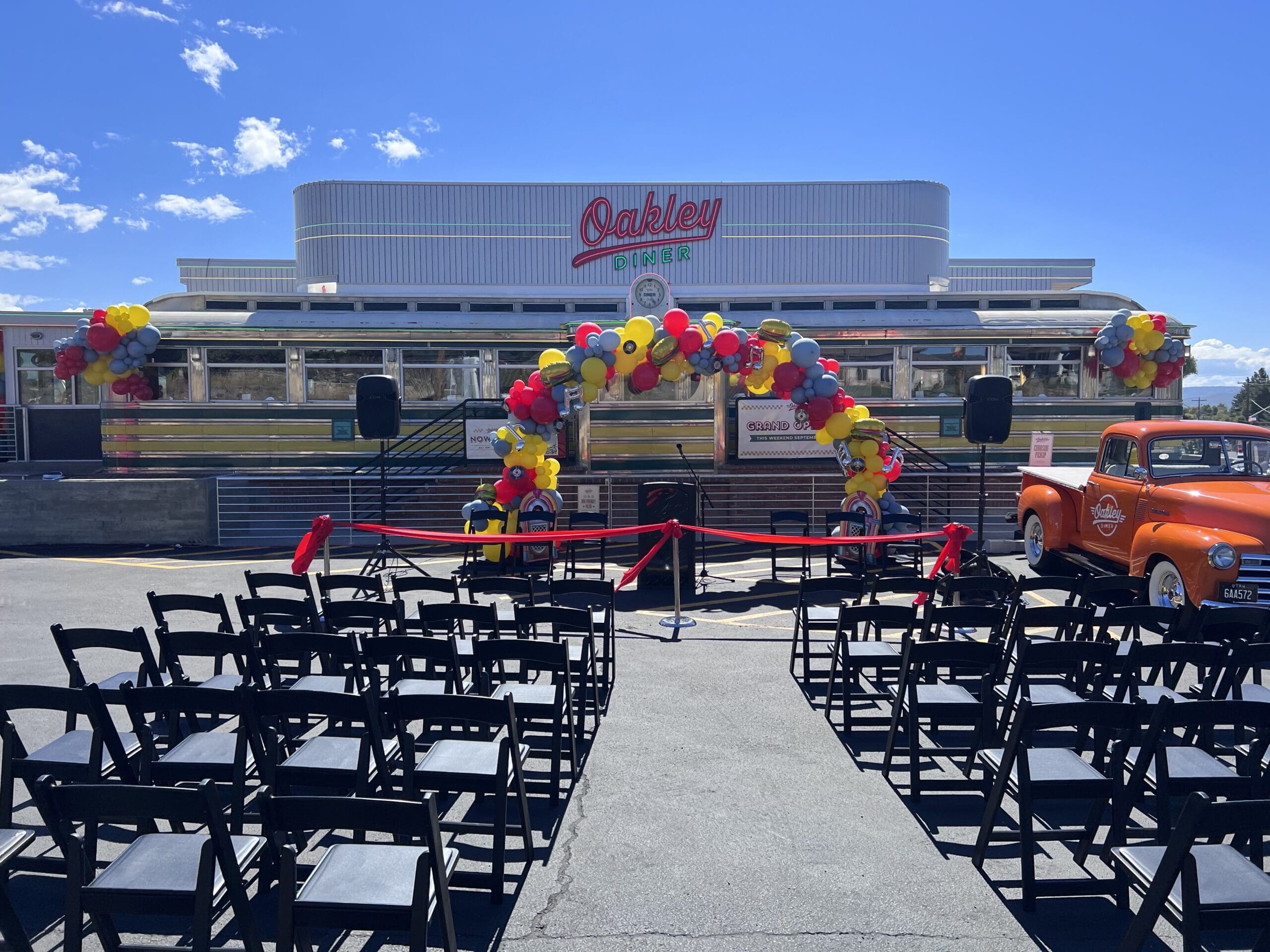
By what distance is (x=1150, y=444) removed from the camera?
30.0ft

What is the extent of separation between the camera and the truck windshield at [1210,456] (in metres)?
8.93

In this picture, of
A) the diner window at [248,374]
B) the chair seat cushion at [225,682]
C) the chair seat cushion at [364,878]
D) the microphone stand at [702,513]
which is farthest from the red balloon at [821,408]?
the chair seat cushion at [364,878]

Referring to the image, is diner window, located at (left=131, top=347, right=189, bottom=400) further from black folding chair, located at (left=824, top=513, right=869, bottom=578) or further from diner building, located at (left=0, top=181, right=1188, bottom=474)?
black folding chair, located at (left=824, top=513, right=869, bottom=578)

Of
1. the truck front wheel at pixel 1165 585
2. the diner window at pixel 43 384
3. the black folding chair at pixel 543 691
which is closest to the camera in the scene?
the black folding chair at pixel 543 691

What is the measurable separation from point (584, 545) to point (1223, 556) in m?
8.66

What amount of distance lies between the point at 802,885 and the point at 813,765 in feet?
4.54

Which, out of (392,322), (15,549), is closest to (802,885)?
Result: (392,322)

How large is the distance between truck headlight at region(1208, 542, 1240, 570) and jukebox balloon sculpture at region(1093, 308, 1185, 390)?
6.84m

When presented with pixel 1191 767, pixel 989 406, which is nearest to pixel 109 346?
pixel 989 406

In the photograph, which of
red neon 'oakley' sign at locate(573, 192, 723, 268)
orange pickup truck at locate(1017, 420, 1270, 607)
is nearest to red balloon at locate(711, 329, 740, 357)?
orange pickup truck at locate(1017, 420, 1270, 607)

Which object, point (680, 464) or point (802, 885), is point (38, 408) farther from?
point (802, 885)

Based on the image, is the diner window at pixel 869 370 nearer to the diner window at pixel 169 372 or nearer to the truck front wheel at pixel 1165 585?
the truck front wheel at pixel 1165 585

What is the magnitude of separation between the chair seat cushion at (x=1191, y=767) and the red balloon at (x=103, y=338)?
47.1 ft

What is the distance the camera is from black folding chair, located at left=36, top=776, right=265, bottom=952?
A: 2.74 m
